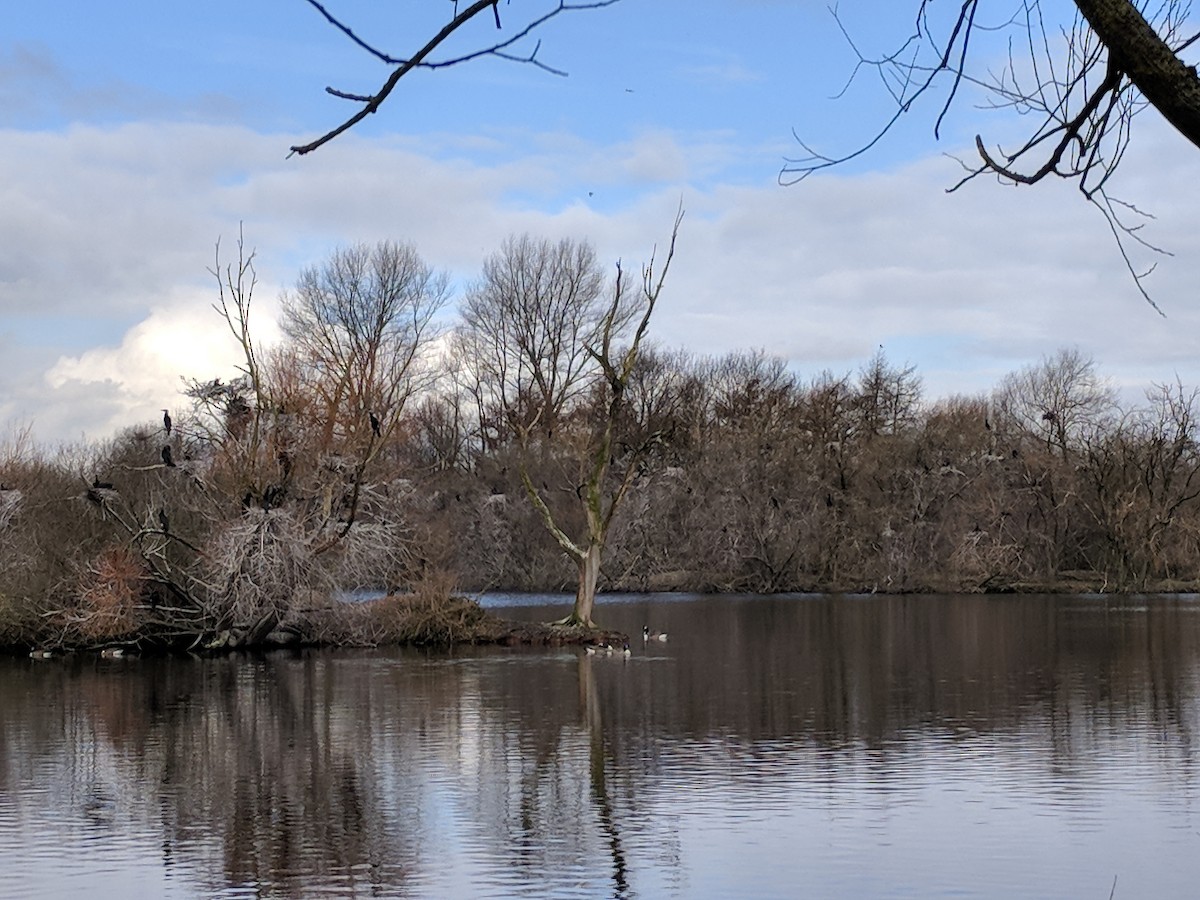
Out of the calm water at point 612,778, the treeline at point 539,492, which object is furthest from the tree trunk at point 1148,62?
the treeline at point 539,492

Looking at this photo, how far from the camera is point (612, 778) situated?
46.0 feet

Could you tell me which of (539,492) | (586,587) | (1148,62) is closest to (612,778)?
(1148,62)

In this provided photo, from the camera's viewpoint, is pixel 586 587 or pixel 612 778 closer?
pixel 612 778

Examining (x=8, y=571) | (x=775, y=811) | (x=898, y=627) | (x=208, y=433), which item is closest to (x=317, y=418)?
(x=208, y=433)

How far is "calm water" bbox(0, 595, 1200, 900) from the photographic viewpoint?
10070 millimetres

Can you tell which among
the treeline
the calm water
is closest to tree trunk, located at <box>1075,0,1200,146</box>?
the calm water

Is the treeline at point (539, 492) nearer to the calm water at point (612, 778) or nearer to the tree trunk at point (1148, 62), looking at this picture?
the calm water at point (612, 778)

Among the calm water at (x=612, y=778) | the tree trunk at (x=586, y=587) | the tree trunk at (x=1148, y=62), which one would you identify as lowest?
the calm water at (x=612, y=778)

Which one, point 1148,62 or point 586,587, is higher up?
point 1148,62

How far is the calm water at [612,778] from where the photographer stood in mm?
10070

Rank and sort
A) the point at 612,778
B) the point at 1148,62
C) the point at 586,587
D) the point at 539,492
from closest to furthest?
1. the point at 1148,62
2. the point at 612,778
3. the point at 586,587
4. the point at 539,492

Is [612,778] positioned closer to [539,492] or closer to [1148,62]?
[1148,62]

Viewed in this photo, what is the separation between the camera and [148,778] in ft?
48.4

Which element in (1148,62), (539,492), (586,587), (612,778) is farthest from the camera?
(539,492)
